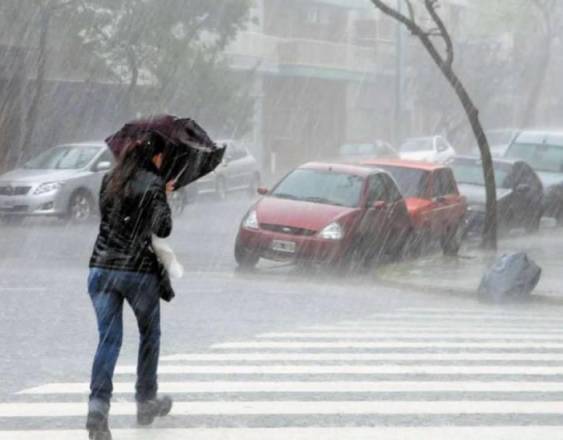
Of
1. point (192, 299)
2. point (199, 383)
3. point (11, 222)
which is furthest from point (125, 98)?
point (199, 383)

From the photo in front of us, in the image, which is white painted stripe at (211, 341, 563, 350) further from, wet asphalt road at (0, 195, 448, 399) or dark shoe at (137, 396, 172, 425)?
dark shoe at (137, 396, 172, 425)

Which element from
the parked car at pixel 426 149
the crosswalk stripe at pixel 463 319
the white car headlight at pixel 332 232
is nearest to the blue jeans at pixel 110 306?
the crosswalk stripe at pixel 463 319

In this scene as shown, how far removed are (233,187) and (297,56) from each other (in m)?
18.5

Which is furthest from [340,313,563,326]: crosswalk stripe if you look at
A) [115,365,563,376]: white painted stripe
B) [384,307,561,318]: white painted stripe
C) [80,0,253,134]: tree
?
[80,0,253,134]: tree

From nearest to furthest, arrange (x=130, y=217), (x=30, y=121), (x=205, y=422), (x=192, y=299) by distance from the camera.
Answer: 1. (x=130, y=217)
2. (x=205, y=422)
3. (x=192, y=299)
4. (x=30, y=121)

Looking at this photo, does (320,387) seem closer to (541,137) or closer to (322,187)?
(322,187)

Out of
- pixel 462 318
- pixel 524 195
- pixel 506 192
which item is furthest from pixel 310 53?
pixel 462 318

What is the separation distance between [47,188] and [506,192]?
8.88 meters

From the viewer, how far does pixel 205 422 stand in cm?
825

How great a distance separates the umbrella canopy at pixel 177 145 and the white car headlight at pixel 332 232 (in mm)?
10738

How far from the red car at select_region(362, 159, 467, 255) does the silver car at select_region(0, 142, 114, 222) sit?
624 centimetres

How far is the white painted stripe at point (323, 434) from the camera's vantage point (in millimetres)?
7812

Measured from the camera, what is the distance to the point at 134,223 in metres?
7.54

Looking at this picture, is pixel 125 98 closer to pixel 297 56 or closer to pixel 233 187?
pixel 233 187
